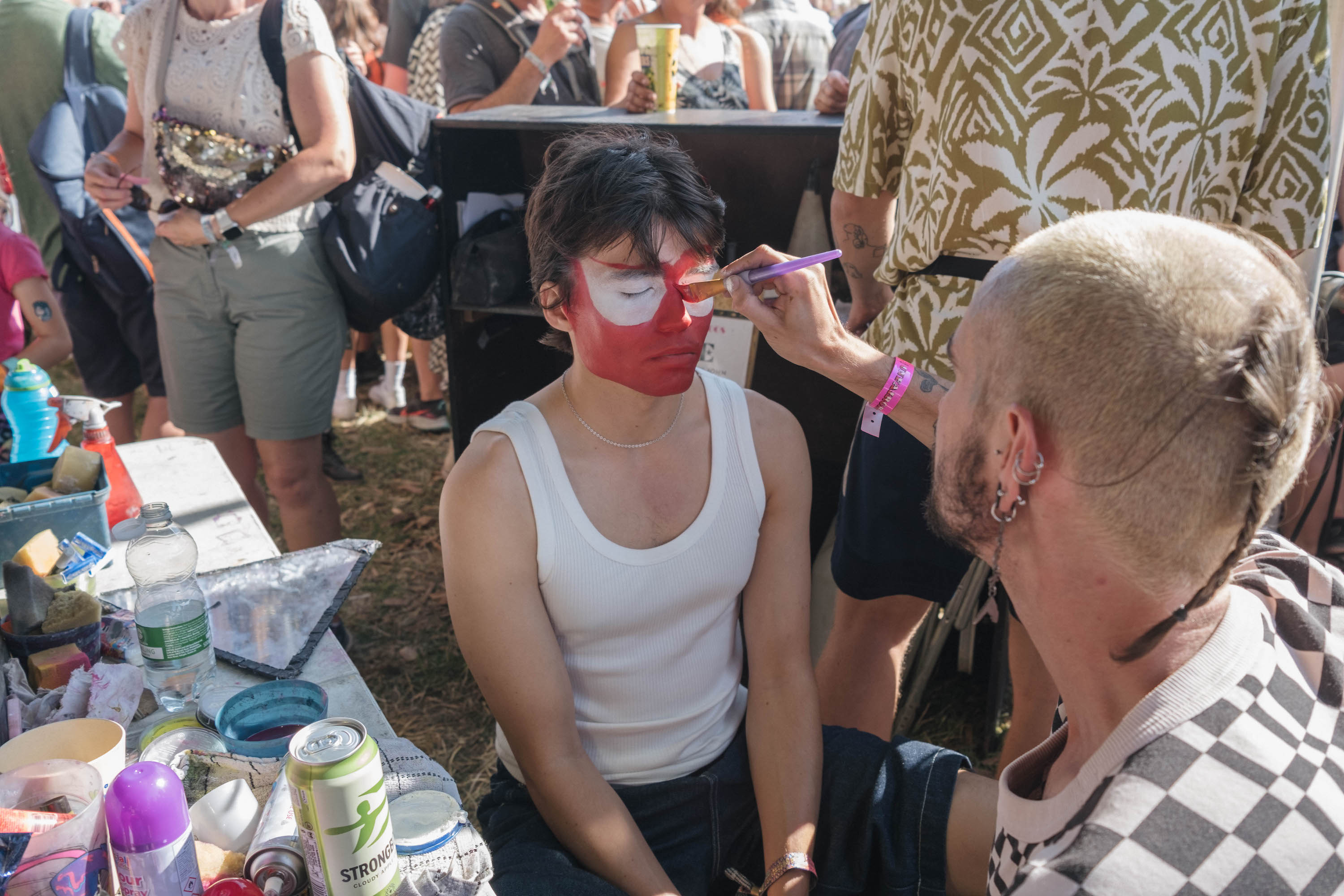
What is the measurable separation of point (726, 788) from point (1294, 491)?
6.66 ft

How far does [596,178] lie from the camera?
178cm

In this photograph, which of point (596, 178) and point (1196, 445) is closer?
point (1196, 445)

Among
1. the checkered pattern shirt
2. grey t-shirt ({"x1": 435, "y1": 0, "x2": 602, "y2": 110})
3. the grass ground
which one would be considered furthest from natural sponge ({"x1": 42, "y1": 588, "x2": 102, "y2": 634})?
grey t-shirt ({"x1": 435, "y1": 0, "x2": 602, "y2": 110})

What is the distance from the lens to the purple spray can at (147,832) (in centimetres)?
102

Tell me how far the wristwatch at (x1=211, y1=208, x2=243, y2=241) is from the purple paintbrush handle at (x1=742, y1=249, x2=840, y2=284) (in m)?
1.88

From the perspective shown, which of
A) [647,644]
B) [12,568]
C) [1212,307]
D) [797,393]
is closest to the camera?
[1212,307]

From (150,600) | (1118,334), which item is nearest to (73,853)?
(150,600)

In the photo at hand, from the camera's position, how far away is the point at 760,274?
1.67 metres

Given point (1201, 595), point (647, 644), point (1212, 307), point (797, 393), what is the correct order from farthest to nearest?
point (797, 393), point (647, 644), point (1201, 595), point (1212, 307)

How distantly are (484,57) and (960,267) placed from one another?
2.76m

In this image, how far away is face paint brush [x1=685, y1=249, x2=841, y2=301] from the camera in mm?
1594

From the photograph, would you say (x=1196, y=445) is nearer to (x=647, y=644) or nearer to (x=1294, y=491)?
(x=647, y=644)

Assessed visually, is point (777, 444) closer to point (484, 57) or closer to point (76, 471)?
point (76, 471)

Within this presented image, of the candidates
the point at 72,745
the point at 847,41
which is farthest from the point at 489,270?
the point at 72,745
